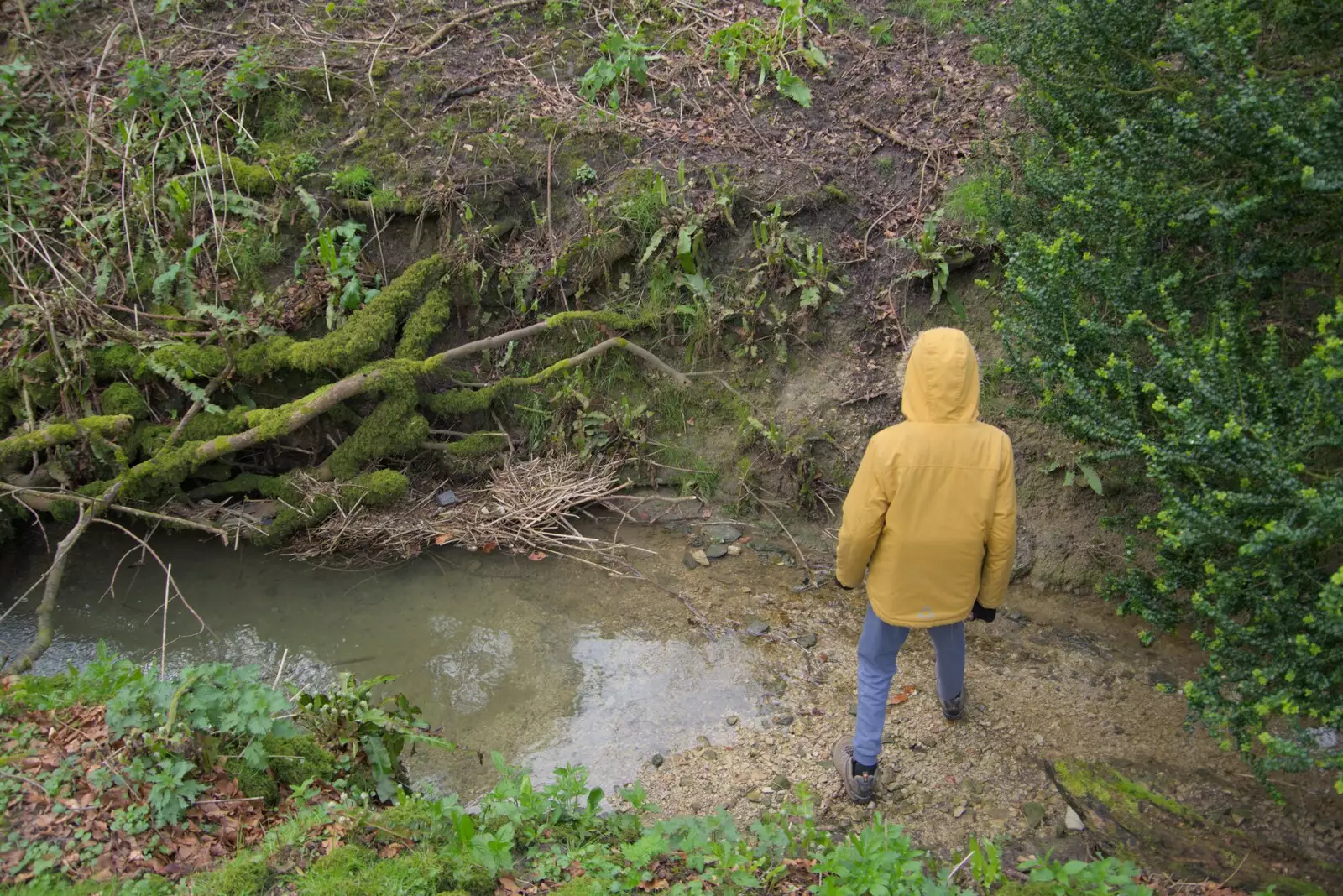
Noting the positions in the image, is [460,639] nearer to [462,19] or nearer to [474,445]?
[474,445]

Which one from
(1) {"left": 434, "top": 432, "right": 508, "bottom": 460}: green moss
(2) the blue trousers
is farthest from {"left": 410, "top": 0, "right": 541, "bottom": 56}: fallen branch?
(2) the blue trousers

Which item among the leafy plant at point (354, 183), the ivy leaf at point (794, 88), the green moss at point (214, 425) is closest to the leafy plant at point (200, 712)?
the green moss at point (214, 425)

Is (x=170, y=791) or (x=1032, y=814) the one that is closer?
(x=170, y=791)

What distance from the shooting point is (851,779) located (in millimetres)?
4332

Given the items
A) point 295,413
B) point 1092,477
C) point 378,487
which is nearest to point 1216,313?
point 1092,477

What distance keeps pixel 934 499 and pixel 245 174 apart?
22.2ft

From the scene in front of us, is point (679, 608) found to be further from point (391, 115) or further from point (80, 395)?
point (391, 115)

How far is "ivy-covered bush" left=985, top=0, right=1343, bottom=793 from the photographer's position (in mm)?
3320

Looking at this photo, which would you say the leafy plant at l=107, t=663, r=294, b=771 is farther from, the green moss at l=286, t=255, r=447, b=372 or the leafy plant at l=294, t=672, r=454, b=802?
the green moss at l=286, t=255, r=447, b=372

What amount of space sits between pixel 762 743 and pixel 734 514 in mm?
2333

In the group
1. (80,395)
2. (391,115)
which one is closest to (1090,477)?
(391,115)

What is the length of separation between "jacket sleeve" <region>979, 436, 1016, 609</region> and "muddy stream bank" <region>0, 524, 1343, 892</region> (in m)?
1.01

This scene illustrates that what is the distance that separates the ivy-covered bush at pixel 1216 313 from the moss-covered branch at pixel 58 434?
614 centimetres

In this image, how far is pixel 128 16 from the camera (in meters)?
9.12
